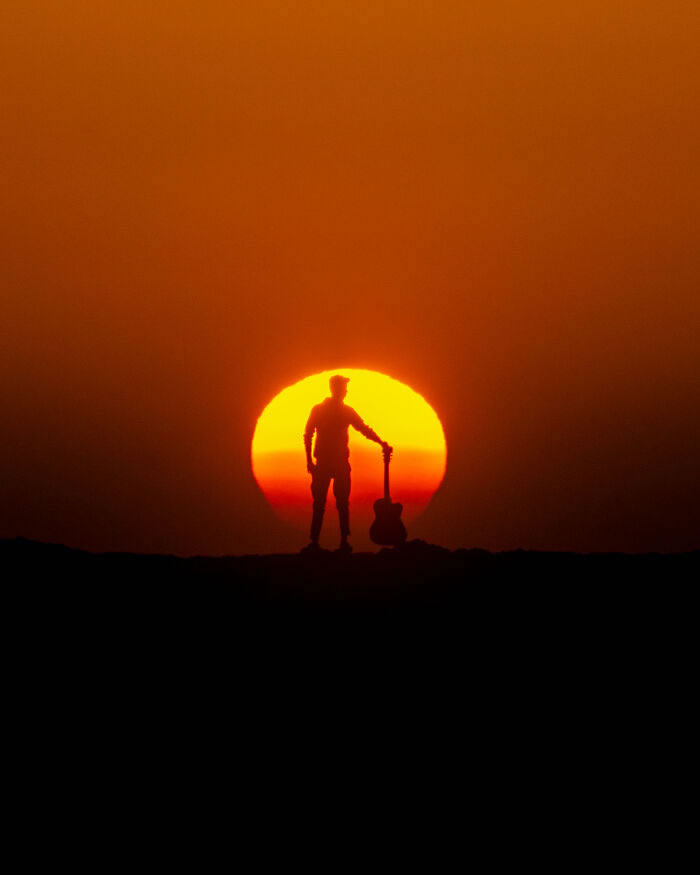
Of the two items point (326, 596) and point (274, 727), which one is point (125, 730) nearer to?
point (274, 727)

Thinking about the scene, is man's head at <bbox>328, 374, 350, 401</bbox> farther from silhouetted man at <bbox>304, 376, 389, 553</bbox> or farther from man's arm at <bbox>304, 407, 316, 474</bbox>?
man's arm at <bbox>304, 407, 316, 474</bbox>

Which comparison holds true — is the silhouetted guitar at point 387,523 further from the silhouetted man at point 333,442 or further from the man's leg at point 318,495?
the man's leg at point 318,495

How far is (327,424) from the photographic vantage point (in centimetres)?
1739

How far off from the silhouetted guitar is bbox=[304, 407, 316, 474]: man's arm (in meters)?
0.91

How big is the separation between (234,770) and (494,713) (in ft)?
8.39

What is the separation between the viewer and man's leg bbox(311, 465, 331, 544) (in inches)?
666

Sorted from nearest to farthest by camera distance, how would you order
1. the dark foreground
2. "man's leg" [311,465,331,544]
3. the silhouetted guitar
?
the dark foreground → "man's leg" [311,465,331,544] → the silhouetted guitar

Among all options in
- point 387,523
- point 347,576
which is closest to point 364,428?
point 387,523

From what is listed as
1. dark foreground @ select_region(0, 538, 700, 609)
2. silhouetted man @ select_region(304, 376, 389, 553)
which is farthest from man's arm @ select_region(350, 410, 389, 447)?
dark foreground @ select_region(0, 538, 700, 609)

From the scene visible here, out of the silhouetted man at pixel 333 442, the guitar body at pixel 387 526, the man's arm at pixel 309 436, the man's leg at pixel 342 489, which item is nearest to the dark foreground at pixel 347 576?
the guitar body at pixel 387 526

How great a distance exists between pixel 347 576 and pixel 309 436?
264 centimetres

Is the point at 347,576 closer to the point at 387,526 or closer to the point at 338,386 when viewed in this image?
the point at 387,526

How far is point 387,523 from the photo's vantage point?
56.6 feet

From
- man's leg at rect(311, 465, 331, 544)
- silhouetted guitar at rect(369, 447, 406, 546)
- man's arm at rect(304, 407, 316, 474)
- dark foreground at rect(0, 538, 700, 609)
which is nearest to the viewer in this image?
dark foreground at rect(0, 538, 700, 609)
